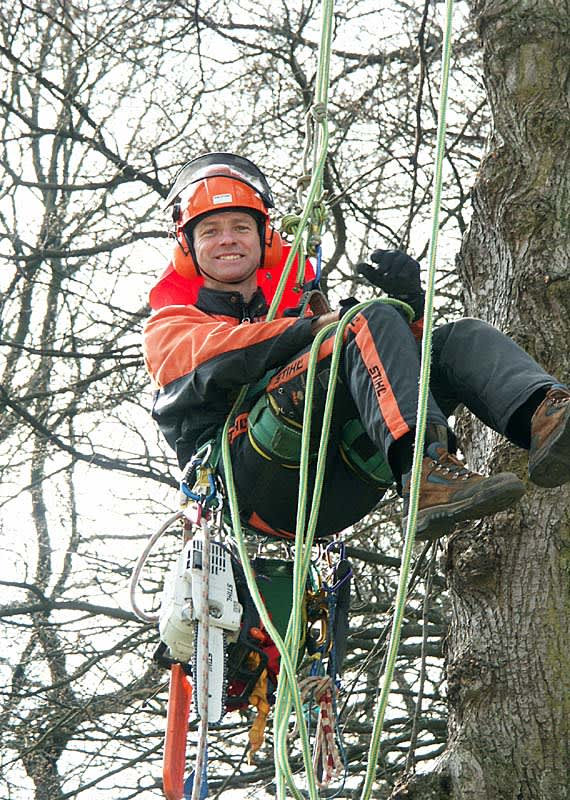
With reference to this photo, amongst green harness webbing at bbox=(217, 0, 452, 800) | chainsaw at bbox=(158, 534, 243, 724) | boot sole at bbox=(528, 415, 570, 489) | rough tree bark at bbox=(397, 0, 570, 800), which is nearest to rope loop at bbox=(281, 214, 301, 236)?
green harness webbing at bbox=(217, 0, 452, 800)

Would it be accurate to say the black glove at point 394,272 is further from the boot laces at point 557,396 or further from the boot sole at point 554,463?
the boot sole at point 554,463

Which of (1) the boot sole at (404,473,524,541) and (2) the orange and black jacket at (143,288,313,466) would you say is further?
(2) the orange and black jacket at (143,288,313,466)

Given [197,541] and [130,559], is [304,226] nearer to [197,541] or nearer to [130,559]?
[197,541]

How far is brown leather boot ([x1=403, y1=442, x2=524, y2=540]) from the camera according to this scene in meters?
2.51

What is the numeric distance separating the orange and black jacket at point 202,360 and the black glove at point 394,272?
22 cm

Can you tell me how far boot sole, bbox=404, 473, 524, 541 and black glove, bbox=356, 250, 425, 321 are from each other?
66 centimetres

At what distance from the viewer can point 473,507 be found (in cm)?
252

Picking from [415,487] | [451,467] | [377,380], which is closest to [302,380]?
[377,380]

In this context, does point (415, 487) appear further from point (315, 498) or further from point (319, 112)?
point (319, 112)

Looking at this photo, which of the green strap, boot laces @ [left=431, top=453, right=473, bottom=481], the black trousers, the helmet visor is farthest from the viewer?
the helmet visor

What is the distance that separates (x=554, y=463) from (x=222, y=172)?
1.69 meters

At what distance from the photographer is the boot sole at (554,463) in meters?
2.55

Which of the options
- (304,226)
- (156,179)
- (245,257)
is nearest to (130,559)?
(156,179)

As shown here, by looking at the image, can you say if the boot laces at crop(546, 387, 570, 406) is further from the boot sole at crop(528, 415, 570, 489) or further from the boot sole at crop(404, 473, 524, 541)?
the boot sole at crop(404, 473, 524, 541)
